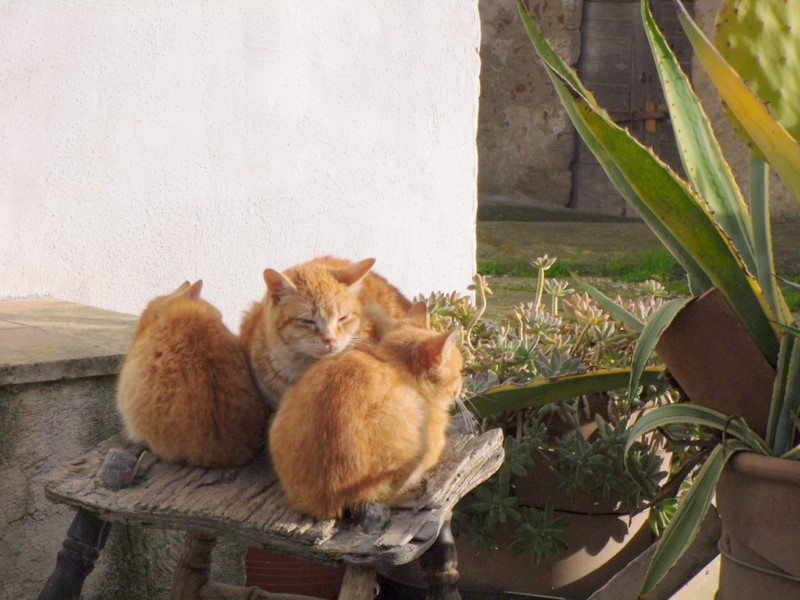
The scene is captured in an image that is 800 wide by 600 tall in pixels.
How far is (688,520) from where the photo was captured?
6.04ft

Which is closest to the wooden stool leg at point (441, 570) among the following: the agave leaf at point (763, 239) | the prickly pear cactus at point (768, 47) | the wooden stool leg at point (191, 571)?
the wooden stool leg at point (191, 571)

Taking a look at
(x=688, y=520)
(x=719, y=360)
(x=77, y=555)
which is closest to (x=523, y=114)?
(x=719, y=360)

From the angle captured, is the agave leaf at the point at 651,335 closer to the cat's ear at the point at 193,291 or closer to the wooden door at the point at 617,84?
the cat's ear at the point at 193,291

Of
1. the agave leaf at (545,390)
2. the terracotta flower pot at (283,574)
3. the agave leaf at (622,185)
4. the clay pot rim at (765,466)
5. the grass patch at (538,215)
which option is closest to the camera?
the clay pot rim at (765,466)

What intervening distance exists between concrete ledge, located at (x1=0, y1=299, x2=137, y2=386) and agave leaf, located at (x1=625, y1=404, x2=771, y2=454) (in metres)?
1.10

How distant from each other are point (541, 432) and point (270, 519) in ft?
3.02

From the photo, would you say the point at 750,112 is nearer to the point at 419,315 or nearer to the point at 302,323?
Result: the point at 419,315

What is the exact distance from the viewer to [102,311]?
254 cm

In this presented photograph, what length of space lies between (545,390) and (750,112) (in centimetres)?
80

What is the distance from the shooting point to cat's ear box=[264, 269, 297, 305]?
1792mm

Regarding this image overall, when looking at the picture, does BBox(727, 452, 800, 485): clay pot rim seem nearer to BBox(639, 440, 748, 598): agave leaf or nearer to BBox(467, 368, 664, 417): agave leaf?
BBox(639, 440, 748, 598): agave leaf

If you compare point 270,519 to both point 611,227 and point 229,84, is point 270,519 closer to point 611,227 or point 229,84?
→ point 229,84

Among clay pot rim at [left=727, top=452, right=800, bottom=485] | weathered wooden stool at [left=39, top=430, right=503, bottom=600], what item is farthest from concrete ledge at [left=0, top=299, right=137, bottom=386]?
clay pot rim at [left=727, top=452, right=800, bottom=485]

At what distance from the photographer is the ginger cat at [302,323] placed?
1.80m
